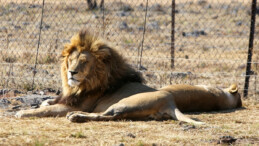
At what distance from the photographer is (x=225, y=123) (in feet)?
20.5

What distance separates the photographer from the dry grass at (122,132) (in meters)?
4.73

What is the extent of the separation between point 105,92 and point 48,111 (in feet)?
2.80

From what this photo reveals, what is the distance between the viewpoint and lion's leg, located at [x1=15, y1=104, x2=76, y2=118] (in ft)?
20.5

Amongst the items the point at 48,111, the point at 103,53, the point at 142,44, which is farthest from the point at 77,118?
the point at 142,44

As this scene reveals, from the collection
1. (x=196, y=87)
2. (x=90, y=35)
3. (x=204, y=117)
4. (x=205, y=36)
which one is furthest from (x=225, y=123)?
(x=205, y=36)

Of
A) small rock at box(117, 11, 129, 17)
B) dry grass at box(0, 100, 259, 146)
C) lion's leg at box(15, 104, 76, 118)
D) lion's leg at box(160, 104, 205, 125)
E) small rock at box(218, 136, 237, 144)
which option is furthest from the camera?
small rock at box(117, 11, 129, 17)

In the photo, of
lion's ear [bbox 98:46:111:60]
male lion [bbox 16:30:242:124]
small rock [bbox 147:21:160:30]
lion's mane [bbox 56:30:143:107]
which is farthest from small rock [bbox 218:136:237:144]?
small rock [bbox 147:21:160:30]

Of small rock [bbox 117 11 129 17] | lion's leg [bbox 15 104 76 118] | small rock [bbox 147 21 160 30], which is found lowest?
small rock [bbox 147 21 160 30]

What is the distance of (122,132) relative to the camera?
5270 mm

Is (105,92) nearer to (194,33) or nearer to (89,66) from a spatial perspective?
(89,66)

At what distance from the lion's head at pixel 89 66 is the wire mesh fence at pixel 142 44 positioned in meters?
0.53

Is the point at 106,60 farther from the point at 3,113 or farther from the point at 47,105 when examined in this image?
the point at 3,113

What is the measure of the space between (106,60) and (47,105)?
105cm

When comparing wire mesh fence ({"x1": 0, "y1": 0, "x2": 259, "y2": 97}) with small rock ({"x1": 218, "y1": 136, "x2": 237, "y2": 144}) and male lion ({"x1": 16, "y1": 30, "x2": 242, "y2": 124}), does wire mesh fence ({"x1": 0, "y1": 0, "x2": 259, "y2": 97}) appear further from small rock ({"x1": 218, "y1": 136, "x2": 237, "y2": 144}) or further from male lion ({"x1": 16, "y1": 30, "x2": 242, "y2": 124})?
small rock ({"x1": 218, "y1": 136, "x2": 237, "y2": 144})
